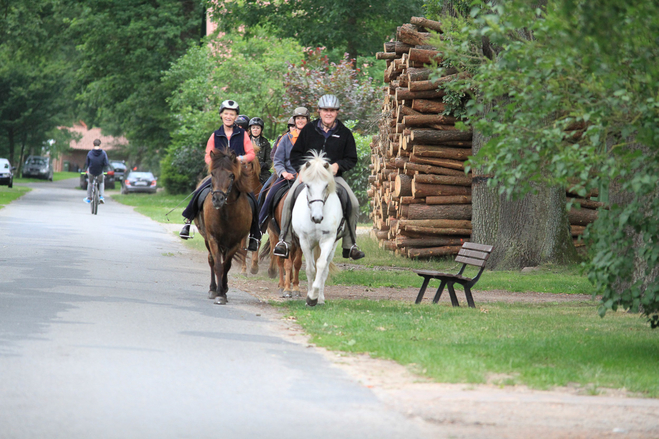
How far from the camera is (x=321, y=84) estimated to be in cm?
2977

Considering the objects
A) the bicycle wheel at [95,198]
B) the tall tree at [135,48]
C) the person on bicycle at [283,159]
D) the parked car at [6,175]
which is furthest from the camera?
the parked car at [6,175]

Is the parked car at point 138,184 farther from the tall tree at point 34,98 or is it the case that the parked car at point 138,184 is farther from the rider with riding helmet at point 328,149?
the rider with riding helmet at point 328,149

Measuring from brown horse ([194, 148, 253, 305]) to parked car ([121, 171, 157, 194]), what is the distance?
1763 inches

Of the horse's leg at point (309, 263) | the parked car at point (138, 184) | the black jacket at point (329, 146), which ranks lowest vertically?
the parked car at point (138, 184)

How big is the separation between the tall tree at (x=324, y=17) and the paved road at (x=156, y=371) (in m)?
25.2

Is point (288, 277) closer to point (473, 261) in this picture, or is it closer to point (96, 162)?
point (473, 261)

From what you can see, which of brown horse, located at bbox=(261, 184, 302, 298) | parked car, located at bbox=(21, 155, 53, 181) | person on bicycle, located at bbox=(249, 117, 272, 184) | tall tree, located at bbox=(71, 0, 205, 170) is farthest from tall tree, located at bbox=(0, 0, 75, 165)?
brown horse, located at bbox=(261, 184, 302, 298)

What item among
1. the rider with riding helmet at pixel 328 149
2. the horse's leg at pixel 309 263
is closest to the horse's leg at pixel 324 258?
the horse's leg at pixel 309 263

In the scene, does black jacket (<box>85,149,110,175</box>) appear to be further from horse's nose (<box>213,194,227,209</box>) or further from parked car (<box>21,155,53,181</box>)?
A: parked car (<box>21,155,53,181</box>)

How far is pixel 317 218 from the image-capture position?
33.8 feet

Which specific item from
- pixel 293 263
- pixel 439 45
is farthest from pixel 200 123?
pixel 439 45

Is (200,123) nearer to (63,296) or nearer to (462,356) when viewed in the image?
(63,296)

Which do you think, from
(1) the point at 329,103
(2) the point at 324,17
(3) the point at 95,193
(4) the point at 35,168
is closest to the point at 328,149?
(1) the point at 329,103

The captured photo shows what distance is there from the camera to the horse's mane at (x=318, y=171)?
10398 millimetres
